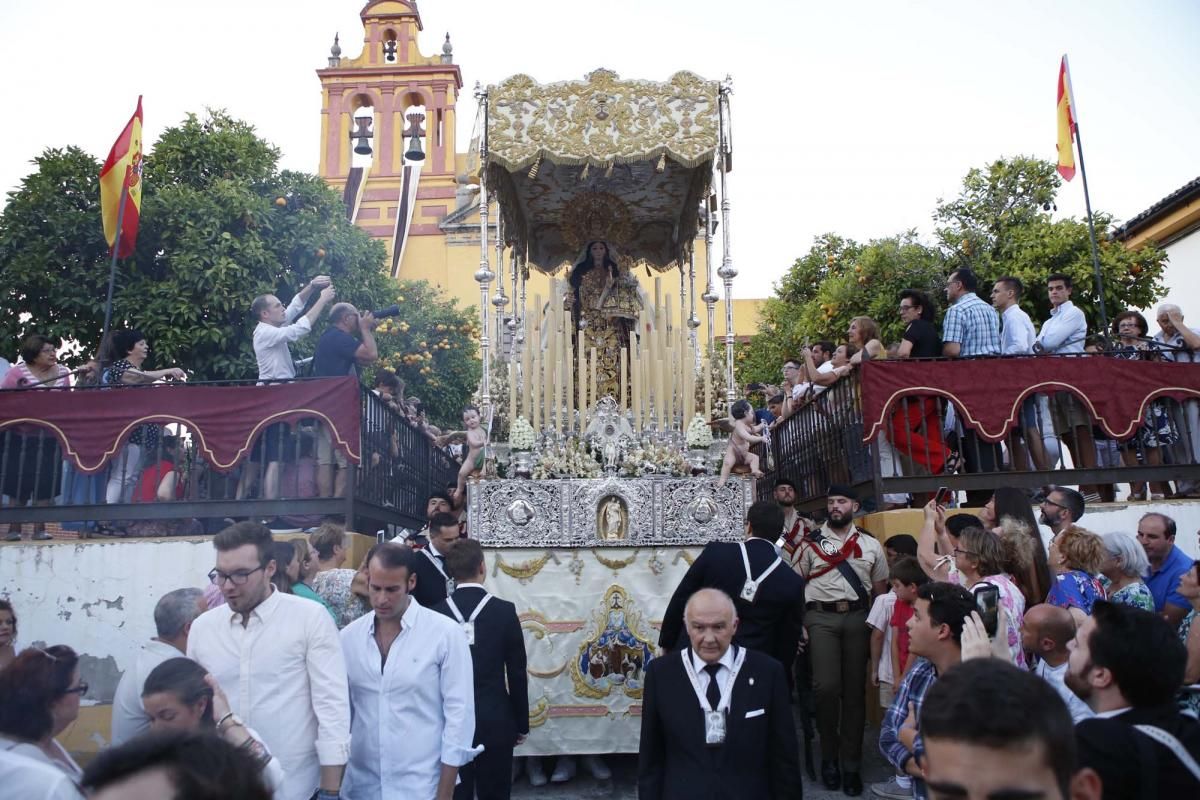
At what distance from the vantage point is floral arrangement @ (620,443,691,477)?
747 cm

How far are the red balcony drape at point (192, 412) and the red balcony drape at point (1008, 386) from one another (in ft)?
13.7

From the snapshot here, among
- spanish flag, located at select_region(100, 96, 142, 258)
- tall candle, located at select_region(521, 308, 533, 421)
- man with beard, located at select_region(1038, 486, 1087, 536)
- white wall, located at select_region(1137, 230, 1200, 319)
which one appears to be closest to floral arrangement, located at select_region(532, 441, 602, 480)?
tall candle, located at select_region(521, 308, 533, 421)

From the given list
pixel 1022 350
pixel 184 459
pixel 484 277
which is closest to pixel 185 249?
pixel 184 459

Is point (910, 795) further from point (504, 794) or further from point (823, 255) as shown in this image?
point (823, 255)

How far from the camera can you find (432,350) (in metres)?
23.7

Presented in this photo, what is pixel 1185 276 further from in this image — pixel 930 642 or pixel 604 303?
pixel 930 642

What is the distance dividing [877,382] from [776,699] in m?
4.55

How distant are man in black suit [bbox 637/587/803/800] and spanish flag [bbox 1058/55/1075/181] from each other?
10.0 metres

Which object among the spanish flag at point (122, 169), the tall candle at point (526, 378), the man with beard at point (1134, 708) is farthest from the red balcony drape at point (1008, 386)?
the spanish flag at point (122, 169)

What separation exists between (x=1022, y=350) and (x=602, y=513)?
4.13 meters

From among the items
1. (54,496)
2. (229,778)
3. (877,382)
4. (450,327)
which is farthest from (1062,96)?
(450,327)

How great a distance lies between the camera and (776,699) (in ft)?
11.6

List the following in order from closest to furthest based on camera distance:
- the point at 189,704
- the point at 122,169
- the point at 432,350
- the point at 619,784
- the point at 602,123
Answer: the point at 189,704 → the point at 619,784 → the point at 602,123 → the point at 122,169 → the point at 432,350

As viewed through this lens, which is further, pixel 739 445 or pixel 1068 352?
pixel 1068 352
